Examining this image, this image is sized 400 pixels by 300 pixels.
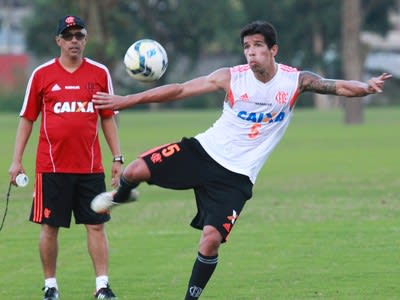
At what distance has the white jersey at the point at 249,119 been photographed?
9312 mm

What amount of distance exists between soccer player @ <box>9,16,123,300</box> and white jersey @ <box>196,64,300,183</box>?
1.25 meters

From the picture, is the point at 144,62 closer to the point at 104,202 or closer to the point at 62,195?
the point at 104,202

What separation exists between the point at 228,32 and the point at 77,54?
77735 millimetres

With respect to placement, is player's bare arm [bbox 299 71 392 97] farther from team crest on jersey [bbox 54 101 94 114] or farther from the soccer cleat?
team crest on jersey [bbox 54 101 94 114]

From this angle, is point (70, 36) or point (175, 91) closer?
point (175, 91)

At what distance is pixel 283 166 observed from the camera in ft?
91.1

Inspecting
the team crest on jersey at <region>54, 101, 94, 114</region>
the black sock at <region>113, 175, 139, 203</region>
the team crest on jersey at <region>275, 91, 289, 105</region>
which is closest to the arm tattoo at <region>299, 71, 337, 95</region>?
the team crest on jersey at <region>275, 91, 289, 105</region>

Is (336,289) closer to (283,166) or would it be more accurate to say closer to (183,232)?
(183,232)

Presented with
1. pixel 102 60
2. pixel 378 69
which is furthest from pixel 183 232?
pixel 378 69

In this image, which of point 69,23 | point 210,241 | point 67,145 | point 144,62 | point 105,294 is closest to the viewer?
point 210,241

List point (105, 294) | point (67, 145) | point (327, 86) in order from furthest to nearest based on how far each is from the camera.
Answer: point (105, 294)
point (67, 145)
point (327, 86)

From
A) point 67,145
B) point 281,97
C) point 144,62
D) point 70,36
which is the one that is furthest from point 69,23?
point 281,97

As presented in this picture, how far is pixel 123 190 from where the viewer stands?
956cm

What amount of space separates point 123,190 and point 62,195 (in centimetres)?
96
